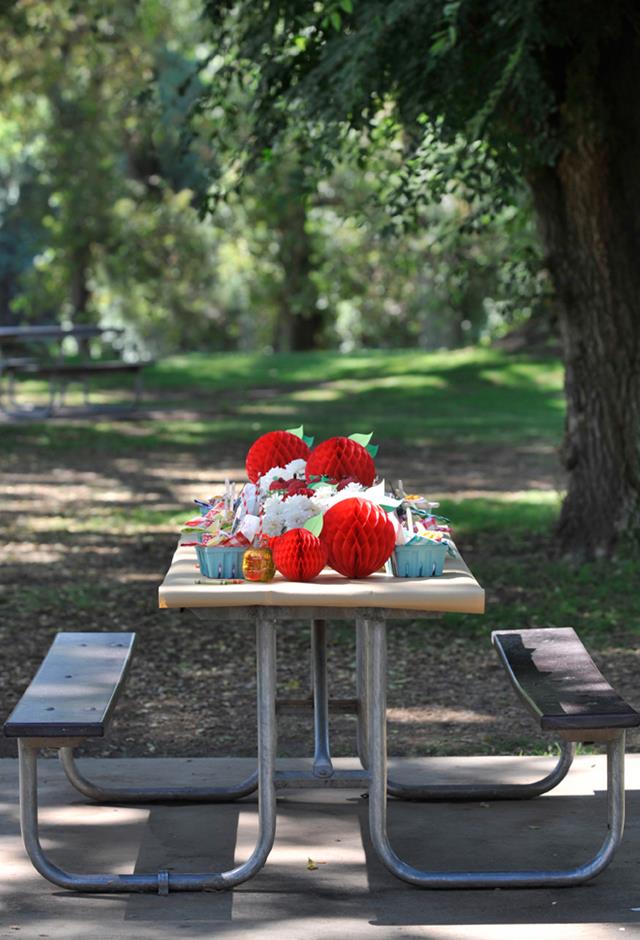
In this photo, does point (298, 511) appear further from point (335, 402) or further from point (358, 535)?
point (335, 402)

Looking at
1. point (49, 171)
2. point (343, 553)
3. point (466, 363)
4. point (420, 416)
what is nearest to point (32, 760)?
point (343, 553)

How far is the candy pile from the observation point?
3.84 metres

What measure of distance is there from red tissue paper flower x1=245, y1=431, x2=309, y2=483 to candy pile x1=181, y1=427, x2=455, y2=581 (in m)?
0.22

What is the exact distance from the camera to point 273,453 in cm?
464

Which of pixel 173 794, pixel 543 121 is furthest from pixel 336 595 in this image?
pixel 543 121

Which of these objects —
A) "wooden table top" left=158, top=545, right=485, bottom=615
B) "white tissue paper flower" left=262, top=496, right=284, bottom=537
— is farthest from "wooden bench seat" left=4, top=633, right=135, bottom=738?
"white tissue paper flower" left=262, top=496, right=284, bottom=537

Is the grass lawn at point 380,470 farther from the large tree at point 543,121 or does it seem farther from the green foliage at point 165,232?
the green foliage at point 165,232

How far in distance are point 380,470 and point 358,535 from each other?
9.59m

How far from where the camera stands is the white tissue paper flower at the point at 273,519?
3951mm

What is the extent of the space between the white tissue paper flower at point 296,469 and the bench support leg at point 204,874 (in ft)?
1.79

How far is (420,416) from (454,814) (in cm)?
1361

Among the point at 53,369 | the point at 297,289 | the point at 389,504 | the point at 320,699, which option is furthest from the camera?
the point at 297,289

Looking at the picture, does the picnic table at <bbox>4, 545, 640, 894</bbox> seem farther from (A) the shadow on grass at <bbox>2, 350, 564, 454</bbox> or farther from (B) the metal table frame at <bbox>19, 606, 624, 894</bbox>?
(A) the shadow on grass at <bbox>2, 350, 564, 454</bbox>

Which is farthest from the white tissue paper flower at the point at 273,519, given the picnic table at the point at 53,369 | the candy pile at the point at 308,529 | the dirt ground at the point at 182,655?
the picnic table at the point at 53,369
